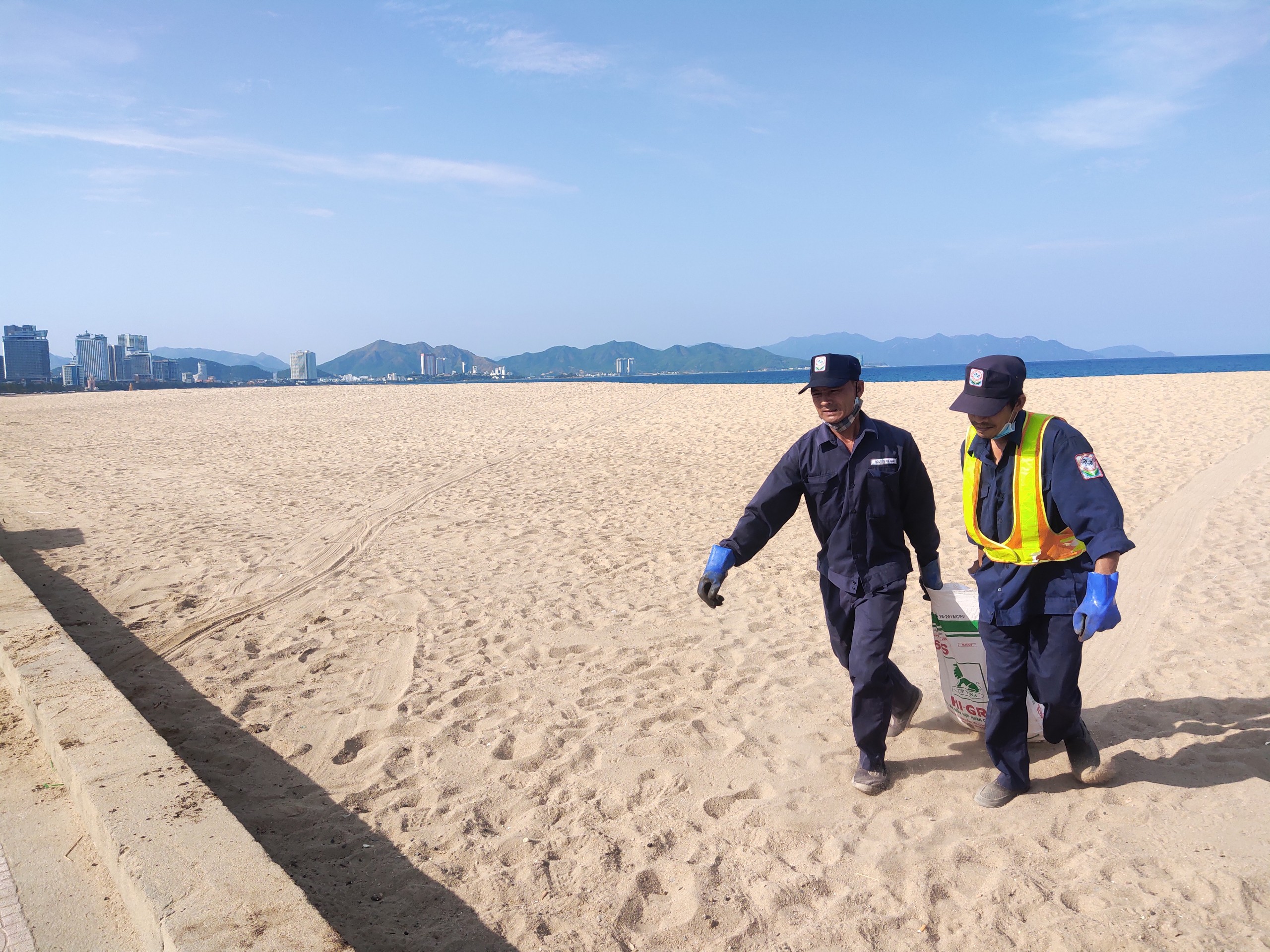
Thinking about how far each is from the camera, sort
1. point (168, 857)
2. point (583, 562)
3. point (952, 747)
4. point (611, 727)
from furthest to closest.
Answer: point (583, 562)
point (611, 727)
point (952, 747)
point (168, 857)

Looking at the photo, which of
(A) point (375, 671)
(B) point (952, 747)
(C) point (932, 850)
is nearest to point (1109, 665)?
(B) point (952, 747)

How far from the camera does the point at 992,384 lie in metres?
3.20

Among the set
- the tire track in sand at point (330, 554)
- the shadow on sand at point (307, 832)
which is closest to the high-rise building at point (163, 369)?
the tire track in sand at point (330, 554)

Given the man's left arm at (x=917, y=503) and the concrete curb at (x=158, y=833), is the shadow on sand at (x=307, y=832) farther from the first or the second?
the man's left arm at (x=917, y=503)

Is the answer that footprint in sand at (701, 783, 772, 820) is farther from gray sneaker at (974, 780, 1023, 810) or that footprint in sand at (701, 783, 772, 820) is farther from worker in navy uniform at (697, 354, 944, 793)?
gray sneaker at (974, 780, 1023, 810)

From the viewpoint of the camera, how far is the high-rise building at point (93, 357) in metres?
136

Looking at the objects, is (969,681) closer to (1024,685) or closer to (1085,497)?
(1024,685)

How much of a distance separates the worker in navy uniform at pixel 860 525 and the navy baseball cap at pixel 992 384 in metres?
0.34

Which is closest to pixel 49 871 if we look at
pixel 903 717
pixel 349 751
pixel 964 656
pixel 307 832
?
pixel 307 832

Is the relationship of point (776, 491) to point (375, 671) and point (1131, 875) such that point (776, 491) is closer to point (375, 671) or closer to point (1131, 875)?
point (1131, 875)

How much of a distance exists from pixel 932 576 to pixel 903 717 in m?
0.79

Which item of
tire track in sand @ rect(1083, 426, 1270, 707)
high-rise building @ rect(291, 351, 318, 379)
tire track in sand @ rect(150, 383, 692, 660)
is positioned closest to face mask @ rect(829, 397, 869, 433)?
tire track in sand @ rect(1083, 426, 1270, 707)

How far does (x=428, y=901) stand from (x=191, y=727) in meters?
2.05

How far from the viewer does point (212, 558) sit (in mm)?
7812
